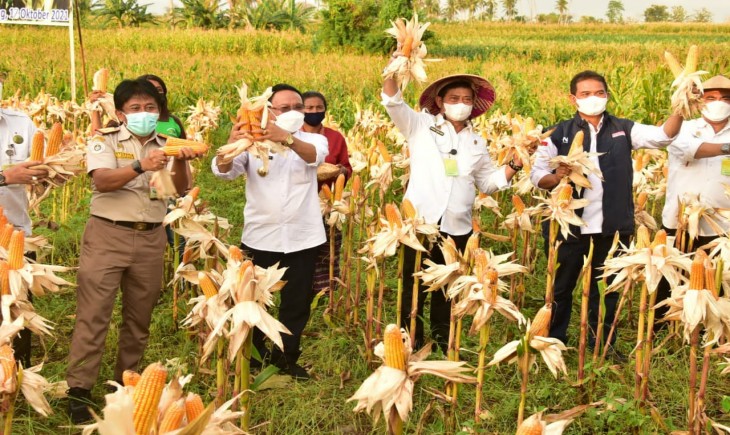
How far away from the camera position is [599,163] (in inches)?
165

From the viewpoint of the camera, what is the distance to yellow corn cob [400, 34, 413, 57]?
11.3 feet

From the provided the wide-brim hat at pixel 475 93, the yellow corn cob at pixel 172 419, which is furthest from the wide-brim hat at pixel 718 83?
the yellow corn cob at pixel 172 419

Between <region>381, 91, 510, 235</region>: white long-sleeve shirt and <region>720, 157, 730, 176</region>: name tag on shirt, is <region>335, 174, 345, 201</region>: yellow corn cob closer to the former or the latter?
<region>381, 91, 510, 235</region>: white long-sleeve shirt

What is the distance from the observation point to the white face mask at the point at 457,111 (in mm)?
4039

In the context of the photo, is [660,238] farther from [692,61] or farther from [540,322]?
[692,61]

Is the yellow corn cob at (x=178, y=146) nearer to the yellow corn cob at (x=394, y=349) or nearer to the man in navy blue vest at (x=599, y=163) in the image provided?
the yellow corn cob at (x=394, y=349)

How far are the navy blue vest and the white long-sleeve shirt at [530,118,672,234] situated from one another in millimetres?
27

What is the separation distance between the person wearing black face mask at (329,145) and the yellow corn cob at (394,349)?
8.86ft

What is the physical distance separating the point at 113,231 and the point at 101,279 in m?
0.24

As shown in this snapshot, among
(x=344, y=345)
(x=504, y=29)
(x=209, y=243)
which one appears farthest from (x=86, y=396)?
(x=504, y=29)

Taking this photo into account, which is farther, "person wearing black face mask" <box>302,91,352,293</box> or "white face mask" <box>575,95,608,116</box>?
"person wearing black face mask" <box>302,91,352,293</box>

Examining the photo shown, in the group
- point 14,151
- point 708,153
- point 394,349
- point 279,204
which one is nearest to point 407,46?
point 279,204

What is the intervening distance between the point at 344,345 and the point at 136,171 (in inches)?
70.0

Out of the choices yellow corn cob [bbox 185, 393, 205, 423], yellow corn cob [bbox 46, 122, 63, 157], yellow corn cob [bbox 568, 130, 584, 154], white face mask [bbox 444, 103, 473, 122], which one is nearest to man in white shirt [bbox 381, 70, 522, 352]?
white face mask [bbox 444, 103, 473, 122]
